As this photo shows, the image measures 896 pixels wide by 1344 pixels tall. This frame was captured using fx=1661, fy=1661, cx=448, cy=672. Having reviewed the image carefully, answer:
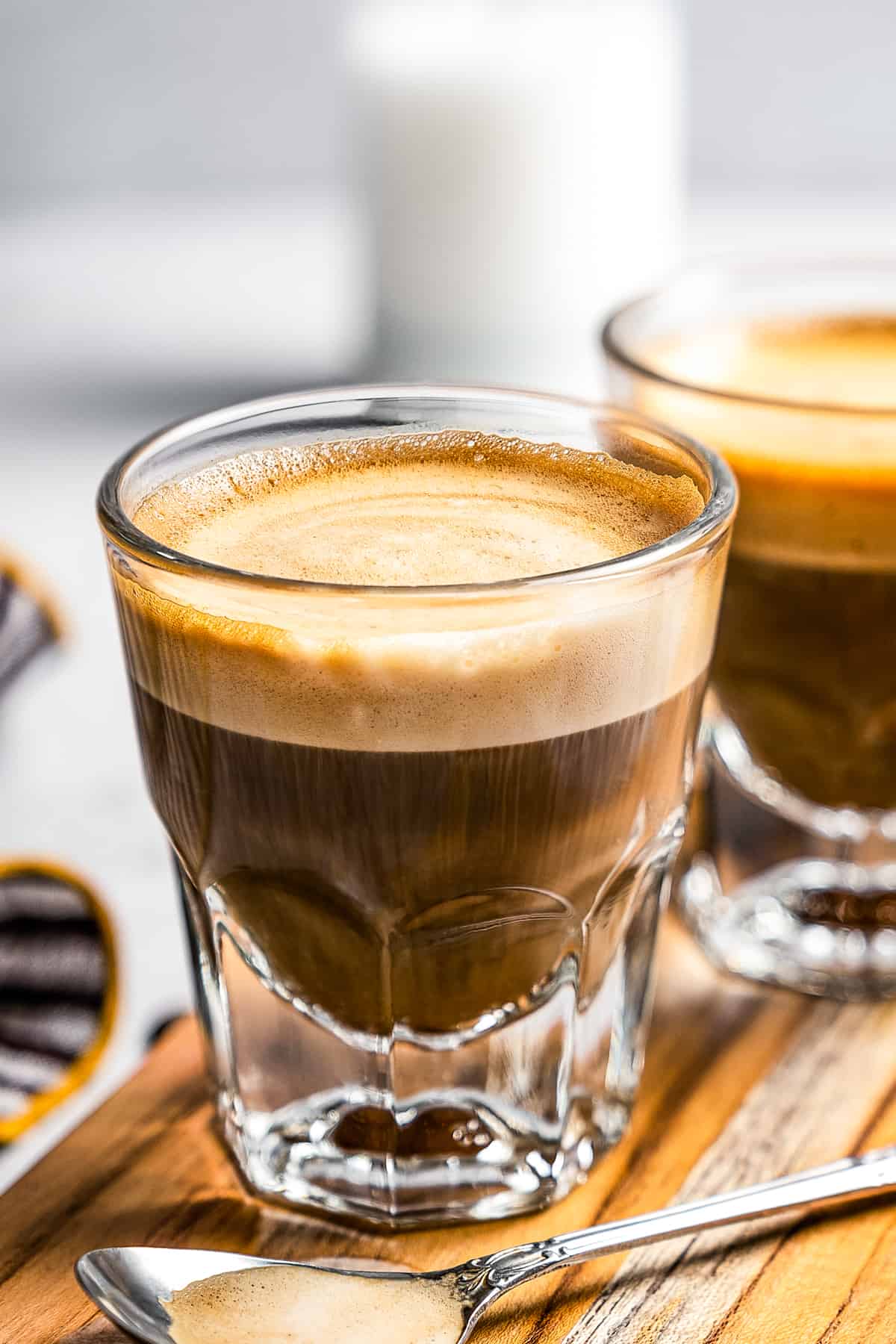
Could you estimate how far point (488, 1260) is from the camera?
0.63m

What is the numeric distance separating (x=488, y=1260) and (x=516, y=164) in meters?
1.57

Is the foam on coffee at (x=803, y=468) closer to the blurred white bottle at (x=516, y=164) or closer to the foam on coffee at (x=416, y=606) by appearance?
the foam on coffee at (x=416, y=606)

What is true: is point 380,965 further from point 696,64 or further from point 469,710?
point 696,64

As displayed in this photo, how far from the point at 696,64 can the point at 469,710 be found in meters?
2.70

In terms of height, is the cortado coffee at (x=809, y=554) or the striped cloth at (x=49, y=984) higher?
the cortado coffee at (x=809, y=554)

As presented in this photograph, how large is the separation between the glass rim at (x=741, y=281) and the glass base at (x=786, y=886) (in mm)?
224

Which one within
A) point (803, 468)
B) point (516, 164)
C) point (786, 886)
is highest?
point (803, 468)

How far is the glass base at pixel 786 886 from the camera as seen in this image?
876 millimetres

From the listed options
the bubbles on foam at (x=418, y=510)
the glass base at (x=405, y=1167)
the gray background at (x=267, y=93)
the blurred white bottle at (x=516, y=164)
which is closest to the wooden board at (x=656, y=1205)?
the glass base at (x=405, y=1167)

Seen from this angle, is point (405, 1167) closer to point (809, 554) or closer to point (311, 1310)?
point (311, 1310)

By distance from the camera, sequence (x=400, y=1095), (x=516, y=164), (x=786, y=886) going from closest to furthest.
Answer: (x=400, y=1095) → (x=786, y=886) → (x=516, y=164)

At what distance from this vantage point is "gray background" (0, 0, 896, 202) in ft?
9.65

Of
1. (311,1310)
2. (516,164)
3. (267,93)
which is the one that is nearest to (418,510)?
(311,1310)

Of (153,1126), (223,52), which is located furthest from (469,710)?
(223,52)
